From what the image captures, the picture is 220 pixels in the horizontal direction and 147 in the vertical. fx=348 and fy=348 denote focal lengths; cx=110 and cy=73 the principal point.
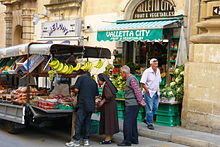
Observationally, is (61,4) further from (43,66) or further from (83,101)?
(83,101)

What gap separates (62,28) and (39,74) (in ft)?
23.9

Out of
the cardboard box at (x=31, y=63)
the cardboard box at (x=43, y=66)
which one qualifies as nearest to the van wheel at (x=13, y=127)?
the cardboard box at (x=31, y=63)

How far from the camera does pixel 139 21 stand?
474 inches

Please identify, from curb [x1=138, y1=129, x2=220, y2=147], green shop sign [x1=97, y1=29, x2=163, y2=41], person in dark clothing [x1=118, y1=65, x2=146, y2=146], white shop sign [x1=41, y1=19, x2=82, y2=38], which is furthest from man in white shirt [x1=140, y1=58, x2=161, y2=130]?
white shop sign [x1=41, y1=19, x2=82, y2=38]

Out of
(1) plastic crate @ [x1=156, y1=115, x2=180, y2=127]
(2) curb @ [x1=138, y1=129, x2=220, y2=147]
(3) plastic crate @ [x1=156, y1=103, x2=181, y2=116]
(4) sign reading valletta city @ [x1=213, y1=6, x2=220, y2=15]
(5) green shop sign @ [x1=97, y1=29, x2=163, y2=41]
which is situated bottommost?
(2) curb @ [x1=138, y1=129, x2=220, y2=147]

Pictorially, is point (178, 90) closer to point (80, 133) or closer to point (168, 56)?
point (168, 56)

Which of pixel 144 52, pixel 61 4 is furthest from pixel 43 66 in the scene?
Answer: pixel 61 4

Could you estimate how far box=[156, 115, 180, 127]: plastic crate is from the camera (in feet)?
30.3

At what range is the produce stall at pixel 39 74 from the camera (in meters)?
7.84

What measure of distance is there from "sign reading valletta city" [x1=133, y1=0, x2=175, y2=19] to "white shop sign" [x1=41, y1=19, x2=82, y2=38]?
11.2 feet

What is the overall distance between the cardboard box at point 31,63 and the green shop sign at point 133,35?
3272 mm

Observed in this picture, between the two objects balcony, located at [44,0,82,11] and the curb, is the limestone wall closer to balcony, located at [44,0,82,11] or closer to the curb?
balcony, located at [44,0,82,11]

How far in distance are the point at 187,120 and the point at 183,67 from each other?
158 centimetres

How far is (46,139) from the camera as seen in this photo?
8336mm
